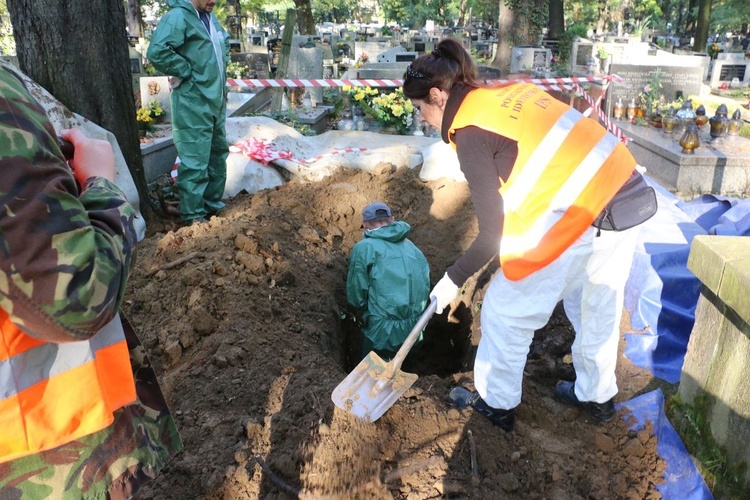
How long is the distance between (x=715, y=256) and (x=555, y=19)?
2036 centimetres

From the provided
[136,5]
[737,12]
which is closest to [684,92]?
[136,5]

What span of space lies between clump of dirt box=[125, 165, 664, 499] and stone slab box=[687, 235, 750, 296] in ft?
2.37

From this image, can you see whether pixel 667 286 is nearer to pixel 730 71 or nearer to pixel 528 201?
pixel 528 201

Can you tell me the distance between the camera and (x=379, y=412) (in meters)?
2.34

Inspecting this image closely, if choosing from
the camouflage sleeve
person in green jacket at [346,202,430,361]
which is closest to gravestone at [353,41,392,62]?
person in green jacket at [346,202,430,361]

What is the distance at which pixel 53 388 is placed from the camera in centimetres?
103

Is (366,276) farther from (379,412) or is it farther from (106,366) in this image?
(106,366)

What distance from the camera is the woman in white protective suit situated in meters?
2.06

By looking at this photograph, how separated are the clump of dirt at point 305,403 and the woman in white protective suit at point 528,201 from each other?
0.99 ft

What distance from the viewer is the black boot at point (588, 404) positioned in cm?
Answer: 259

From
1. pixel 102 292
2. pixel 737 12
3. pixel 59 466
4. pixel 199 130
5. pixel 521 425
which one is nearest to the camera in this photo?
pixel 102 292

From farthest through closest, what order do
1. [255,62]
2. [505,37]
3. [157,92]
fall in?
[505,37]
[255,62]
[157,92]

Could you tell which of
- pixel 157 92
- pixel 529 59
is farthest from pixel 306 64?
pixel 529 59

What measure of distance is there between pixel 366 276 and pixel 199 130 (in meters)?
1.75
